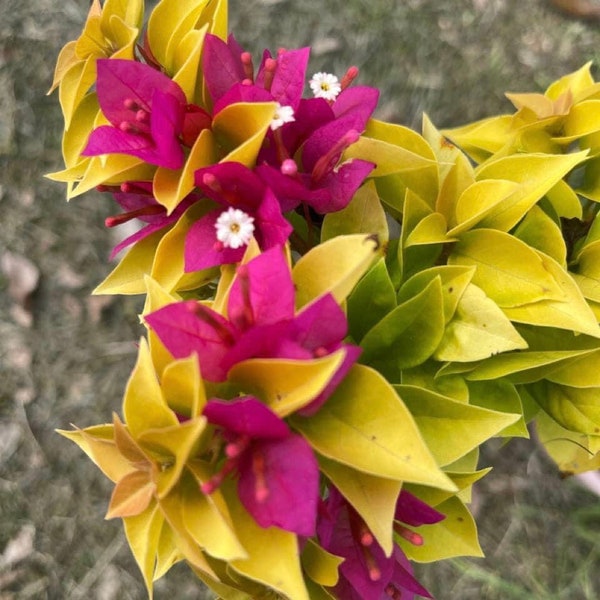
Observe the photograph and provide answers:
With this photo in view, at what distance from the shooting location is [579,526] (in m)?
1.22

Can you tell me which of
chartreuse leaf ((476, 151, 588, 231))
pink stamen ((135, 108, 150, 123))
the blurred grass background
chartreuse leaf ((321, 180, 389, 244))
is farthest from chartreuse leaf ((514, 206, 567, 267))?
the blurred grass background

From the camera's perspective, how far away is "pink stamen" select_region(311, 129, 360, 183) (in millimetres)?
497

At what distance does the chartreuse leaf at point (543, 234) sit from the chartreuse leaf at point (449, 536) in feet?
0.80

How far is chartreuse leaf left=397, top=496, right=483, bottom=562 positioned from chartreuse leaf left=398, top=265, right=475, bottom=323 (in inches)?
7.1

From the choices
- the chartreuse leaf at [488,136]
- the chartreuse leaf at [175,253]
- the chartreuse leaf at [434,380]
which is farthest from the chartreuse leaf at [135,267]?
the chartreuse leaf at [488,136]

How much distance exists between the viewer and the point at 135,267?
2.02ft

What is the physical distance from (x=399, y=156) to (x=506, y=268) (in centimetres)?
14

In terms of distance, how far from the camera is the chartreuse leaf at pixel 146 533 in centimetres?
45

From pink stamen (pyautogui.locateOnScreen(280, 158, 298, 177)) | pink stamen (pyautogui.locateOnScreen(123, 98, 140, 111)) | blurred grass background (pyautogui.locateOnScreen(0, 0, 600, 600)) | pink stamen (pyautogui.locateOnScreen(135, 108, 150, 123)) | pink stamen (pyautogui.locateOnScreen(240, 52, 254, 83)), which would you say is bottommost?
blurred grass background (pyautogui.locateOnScreen(0, 0, 600, 600))

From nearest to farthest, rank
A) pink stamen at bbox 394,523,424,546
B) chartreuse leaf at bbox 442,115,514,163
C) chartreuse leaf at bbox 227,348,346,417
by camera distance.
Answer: chartreuse leaf at bbox 227,348,346,417 < pink stamen at bbox 394,523,424,546 < chartreuse leaf at bbox 442,115,514,163

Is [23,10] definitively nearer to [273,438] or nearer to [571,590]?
[273,438]

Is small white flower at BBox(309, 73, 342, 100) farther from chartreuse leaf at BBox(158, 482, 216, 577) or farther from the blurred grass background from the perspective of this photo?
the blurred grass background

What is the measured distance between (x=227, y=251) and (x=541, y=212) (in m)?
0.30

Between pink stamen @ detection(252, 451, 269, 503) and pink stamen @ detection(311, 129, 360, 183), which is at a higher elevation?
pink stamen @ detection(311, 129, 360, 183)
